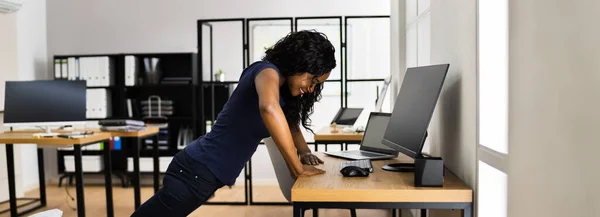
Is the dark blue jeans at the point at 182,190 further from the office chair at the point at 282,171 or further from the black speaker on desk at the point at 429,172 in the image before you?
Result: the office chair at the point at 282,171

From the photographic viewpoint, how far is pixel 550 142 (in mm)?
1250

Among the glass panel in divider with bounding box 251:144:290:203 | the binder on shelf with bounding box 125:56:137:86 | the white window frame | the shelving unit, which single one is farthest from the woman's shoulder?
the binder on shelf with bounding box 125:56:137:86

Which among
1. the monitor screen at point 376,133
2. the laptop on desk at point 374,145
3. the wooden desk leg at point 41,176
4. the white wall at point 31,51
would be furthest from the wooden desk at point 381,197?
the white wall at point 31,51

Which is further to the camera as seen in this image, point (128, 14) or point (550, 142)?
point (128, 14)

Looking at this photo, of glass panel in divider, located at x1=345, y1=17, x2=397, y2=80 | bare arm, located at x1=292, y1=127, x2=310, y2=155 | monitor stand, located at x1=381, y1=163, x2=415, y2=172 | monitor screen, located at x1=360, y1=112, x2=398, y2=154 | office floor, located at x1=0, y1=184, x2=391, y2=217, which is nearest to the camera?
monitor stand, located at x1=381, y1=163, x2=415, y2=172

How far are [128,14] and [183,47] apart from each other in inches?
29.7

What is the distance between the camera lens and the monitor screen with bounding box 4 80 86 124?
4.66 metres

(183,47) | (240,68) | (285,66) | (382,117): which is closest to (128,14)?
(183,47)

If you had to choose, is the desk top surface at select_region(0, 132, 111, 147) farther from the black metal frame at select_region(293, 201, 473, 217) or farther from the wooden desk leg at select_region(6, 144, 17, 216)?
the black metal frame at select_region(293, 201, 473, 217)

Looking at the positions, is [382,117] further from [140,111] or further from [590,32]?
[140,111]

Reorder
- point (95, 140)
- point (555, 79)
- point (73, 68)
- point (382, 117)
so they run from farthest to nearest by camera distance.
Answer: point (73, 68), point (95, 140), point (382, 117), point (555, 79)

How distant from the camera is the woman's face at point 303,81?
199 centimetres

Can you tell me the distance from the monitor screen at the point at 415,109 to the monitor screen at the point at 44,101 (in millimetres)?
3249

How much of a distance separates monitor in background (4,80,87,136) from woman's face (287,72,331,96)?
3.29 m
